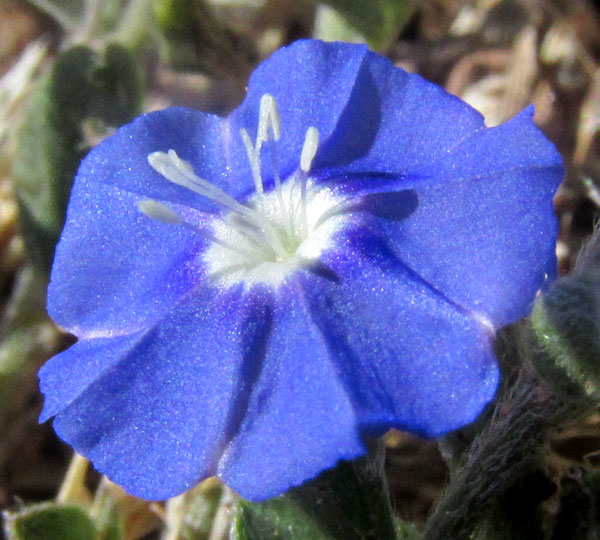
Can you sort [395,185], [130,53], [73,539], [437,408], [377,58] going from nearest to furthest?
[437,408], [395,185], [377,58], [73,539], [130,53]

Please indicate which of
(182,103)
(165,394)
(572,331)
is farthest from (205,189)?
(182,103)

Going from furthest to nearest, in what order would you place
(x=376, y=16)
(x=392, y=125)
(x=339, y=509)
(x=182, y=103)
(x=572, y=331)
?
(x=182, y=103)
(x=376, y=16)
(x=392, y=125)
(x=339, y=509)
(x=572, y=331)

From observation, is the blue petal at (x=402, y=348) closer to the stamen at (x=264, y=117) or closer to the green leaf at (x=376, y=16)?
the stamen at (x=264, y=117)

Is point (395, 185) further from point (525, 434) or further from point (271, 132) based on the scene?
point (525, 434)

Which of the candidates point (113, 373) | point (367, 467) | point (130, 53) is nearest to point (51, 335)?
point (130, 53)

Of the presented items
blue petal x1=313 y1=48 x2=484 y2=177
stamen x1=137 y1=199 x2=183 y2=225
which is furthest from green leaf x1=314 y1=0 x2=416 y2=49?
stamen x1=137 y1=199 x2=183 y2=225

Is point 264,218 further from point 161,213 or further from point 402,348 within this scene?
point 402,348
